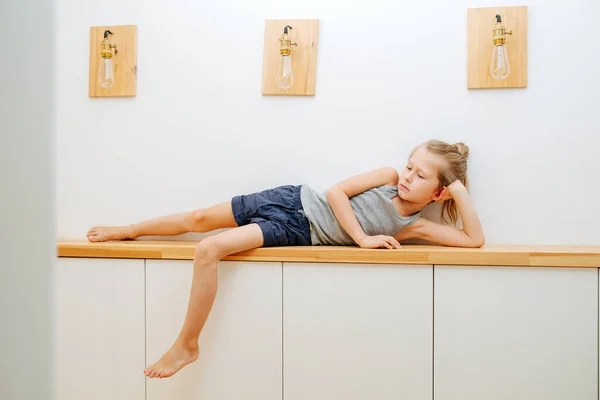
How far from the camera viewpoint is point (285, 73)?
180 centimetres

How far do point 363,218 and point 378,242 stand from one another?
0.50 feet

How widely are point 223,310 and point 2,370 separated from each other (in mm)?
1249

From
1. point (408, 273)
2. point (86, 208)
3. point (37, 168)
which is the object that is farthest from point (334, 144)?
point (37, 168)

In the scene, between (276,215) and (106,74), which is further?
(106,74)

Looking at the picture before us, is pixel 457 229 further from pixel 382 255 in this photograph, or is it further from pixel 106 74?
pixel 106 74

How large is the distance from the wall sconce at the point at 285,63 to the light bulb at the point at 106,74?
25.7 inches

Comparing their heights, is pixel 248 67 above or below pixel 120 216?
above

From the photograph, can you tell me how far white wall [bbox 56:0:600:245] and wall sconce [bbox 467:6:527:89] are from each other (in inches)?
1.3

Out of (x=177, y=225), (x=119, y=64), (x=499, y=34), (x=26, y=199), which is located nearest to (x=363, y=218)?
(x=177, y=225)

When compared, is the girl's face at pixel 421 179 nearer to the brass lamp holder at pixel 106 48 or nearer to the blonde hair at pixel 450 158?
the blonde hair at pixel 450 158

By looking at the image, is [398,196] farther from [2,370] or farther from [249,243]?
[2,370]

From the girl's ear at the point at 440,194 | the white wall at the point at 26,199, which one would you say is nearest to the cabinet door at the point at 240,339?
the girl's ear at the point at 440,194

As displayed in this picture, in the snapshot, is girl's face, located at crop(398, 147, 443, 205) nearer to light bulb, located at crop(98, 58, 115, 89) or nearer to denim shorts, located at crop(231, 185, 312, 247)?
denim shorts, located at crop(231, 185, 312, 247)

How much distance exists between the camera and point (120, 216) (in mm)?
1924
